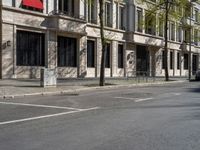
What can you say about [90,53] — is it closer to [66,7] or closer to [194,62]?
[66,7]

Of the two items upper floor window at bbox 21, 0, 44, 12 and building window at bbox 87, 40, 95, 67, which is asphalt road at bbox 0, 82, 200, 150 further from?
building window at bbox 87, 40, 95, 67

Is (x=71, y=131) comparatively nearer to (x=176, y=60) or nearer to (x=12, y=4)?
(x=12, y=4)

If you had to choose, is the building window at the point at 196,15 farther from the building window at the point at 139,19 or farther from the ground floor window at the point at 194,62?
the building window at the point at 139,19

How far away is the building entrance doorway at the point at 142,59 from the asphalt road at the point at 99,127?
122 feet

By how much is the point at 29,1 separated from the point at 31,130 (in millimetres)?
25544

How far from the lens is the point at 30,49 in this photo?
3591 cm

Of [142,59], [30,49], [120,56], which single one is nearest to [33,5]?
[30,49]

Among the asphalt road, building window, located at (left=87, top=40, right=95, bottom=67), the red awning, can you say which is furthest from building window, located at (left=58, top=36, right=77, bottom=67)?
the asphalt road

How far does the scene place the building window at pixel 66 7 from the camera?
1531 inches

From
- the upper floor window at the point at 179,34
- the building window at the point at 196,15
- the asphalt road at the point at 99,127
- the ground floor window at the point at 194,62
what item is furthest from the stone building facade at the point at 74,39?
the asphalt road at the point at 99,127

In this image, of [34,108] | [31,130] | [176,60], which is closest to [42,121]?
[31,130]

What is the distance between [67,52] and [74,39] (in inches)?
57.7

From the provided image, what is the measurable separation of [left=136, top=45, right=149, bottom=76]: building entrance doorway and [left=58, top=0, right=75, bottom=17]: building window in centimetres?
1441

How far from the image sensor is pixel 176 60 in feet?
211
